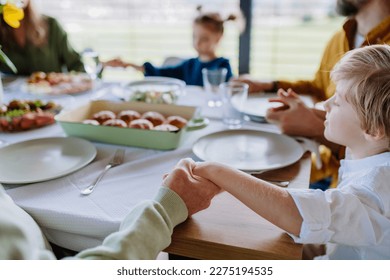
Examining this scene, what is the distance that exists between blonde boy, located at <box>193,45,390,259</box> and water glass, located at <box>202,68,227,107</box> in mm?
629

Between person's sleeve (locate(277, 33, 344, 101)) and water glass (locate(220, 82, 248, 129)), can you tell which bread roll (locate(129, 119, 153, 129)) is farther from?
person's sleeve (locate(277, 33, 344, 101))

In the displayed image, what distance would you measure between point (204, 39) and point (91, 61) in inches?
30.5

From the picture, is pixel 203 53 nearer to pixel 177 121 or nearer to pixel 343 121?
pixel 177 121

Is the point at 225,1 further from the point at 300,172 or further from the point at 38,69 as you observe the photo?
the point at 300,172

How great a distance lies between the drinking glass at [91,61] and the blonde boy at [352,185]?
885 millimetres

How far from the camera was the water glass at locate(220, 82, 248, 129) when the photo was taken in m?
1.21

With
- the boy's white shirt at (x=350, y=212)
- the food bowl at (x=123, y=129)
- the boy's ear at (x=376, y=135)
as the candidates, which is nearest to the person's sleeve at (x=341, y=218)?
the boy's white shirt at (x=350, y=212)

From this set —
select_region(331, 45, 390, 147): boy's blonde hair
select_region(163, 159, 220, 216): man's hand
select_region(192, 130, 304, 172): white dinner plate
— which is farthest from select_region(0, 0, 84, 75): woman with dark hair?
select_region(331, 45, 390, 147): boy's blonde hair

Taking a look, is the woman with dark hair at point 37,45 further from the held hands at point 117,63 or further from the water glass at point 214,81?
the water glass at point 214,81

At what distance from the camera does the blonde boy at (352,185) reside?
64cm

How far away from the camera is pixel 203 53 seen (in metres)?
2.05

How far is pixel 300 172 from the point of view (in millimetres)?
885

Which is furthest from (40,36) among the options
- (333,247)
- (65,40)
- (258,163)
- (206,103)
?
(333,247)

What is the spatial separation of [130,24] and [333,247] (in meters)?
3.43
